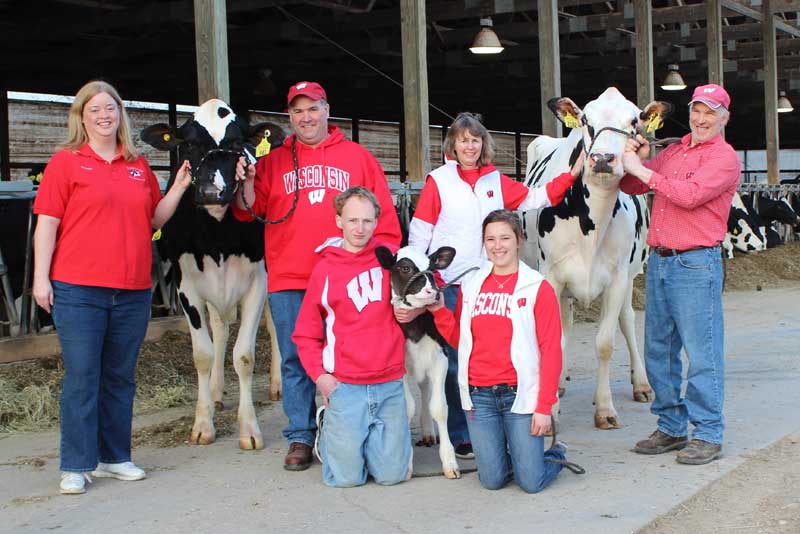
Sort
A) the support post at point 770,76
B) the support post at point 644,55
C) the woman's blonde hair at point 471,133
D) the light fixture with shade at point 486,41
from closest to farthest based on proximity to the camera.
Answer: the woman's blonde hair at point 471,133, the support post at point 644,55, the light fixture with shade at point 486,41, the support post at point 770,76

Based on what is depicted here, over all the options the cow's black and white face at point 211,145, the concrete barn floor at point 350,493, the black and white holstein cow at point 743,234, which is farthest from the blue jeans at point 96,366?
the black and white holstein cow at point 743,234

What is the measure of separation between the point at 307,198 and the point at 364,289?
0.65 metres

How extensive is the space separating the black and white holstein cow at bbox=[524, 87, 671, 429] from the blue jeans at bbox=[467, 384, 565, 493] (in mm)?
1456

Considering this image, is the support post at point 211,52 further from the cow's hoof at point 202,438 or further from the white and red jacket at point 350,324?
the white and red jacket at point 350,324

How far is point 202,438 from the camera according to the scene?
578 centimetres

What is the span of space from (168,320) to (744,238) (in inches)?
490

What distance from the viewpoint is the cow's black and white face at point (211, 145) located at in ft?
16.8

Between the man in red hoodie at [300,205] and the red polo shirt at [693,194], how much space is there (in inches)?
55.1

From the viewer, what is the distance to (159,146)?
5602mm

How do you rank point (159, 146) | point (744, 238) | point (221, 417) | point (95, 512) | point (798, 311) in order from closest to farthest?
A: point (95, 512) → point (159, 146) → point (221, 417) → point (798, 311) → point (744, 238)

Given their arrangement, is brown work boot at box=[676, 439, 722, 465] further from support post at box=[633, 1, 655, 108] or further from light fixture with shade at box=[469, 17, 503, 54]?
light fixture with shade at box=[469, 17, 503, 54]

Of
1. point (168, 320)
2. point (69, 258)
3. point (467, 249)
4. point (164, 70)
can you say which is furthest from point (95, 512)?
point (164, 70)

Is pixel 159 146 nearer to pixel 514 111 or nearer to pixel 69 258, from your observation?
pixel 69 258

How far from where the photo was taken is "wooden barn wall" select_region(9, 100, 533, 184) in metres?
19.2
